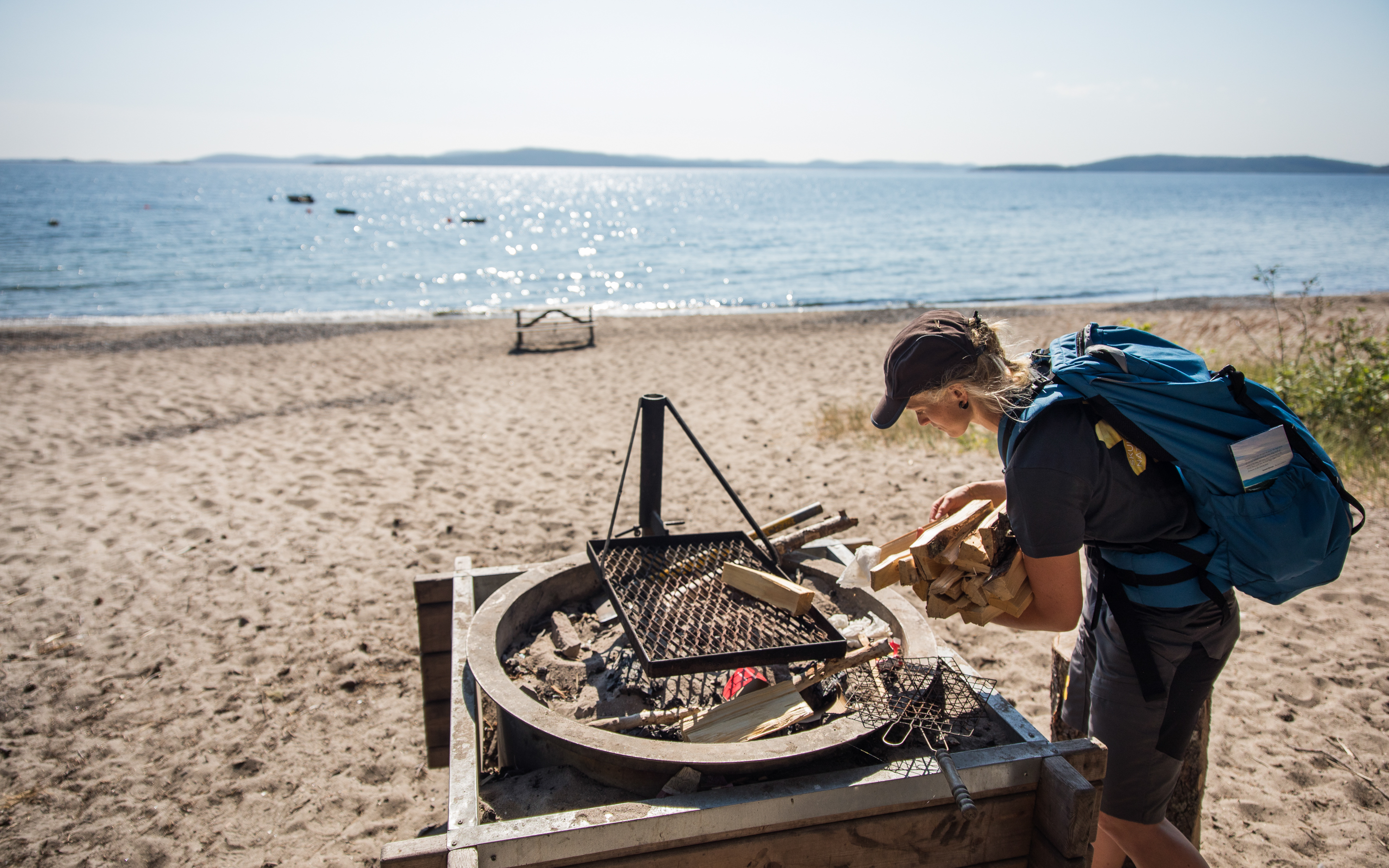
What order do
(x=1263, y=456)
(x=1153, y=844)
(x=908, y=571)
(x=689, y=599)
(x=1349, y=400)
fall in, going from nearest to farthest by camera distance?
(x=1263, y=456)
(x=1153, y=844)
(x=908, y=571)
(x=689, y=599)
(x=1349, y=400)

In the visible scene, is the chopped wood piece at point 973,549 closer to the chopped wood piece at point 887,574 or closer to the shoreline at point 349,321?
Result: the chopped wood piece at point 887,574

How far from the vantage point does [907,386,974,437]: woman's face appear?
7.14 ft

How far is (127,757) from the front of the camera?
3752mm

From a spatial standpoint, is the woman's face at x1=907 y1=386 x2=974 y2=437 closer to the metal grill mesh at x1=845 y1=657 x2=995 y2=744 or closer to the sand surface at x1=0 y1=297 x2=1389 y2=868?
the metal grill mesh at x1=845 y1=657 x2=995 y2=744

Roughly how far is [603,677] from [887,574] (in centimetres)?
118

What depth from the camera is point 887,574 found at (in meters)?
2.46

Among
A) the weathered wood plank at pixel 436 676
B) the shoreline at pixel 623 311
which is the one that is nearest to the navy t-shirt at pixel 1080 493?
the weathered wood plank at pixel 436 676

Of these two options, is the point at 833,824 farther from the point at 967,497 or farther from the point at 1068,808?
the point at 967,497

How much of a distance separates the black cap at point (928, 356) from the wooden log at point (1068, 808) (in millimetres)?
1091

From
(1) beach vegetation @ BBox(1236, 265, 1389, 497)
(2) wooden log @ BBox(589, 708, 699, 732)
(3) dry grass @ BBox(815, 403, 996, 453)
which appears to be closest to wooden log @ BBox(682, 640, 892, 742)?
(2) wooden log @ BBox(589, 708, 699, 732)

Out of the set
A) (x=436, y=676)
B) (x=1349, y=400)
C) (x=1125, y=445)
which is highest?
(x=1125, y=445)

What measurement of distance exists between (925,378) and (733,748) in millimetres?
1188

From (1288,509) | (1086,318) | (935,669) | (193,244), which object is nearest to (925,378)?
(1288,509)

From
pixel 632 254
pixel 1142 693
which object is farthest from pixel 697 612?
pixel 632 254
